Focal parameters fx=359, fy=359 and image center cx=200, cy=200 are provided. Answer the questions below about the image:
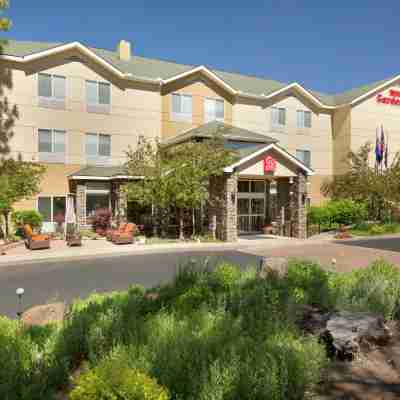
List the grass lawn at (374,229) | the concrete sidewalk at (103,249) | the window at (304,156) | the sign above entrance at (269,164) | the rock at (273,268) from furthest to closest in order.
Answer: the window at (304,156), the grass lawn at (374,229), the sign above entrance at (269,164), the concrete sidewalk at (103,249), the rock at (273,268)

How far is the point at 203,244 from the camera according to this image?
65.4 ft

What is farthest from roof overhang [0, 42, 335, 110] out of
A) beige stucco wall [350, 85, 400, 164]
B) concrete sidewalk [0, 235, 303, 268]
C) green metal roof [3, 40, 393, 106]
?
concrete sidewalk [0, 235, 303, 268]

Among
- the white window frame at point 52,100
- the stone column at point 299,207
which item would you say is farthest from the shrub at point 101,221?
the stone column at point 299,207

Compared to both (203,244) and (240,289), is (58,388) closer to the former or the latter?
(240,289)

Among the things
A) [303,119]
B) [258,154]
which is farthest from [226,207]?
[303,119]

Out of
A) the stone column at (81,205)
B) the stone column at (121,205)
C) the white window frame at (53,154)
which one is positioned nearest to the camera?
the stone column at (121,205)

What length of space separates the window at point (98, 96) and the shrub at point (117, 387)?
80.8 feet

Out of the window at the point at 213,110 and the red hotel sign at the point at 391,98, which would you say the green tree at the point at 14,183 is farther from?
the red hotel sign at the point at 391,98

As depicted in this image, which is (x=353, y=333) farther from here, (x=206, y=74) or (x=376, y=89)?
(x=376, y=89)

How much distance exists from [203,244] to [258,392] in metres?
16.5

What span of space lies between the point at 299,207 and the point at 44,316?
1932cm

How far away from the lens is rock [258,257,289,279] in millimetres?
8250

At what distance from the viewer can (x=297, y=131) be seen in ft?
110

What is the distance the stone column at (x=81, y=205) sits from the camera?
23.9 meters
